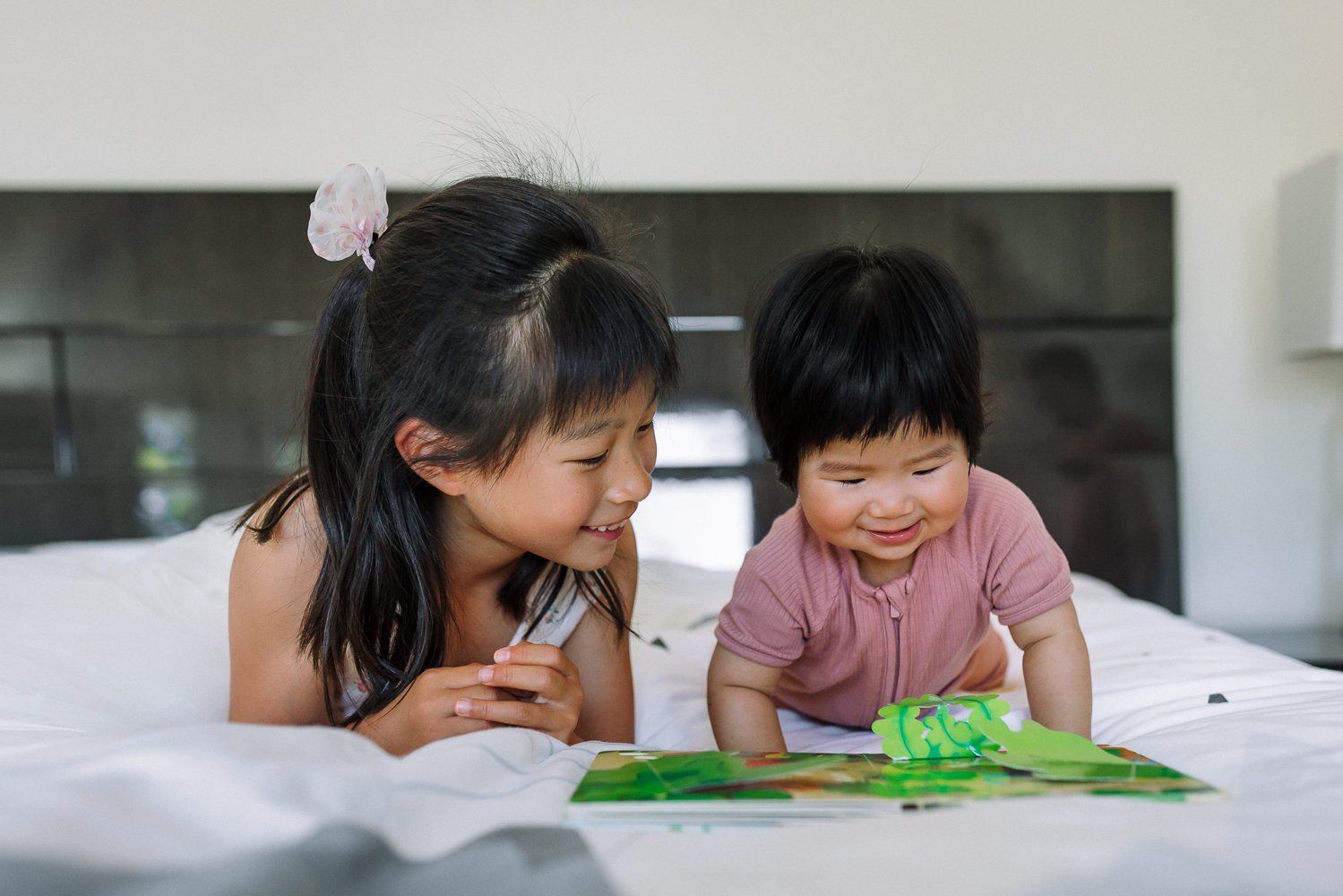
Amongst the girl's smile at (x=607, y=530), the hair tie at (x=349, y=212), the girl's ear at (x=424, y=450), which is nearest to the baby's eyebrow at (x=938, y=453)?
the girl's smile at (x=607, y=530)

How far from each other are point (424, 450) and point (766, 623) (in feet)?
1.09

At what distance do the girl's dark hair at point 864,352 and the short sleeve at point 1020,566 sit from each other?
0.11 metres

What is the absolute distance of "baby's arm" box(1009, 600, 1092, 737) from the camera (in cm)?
92

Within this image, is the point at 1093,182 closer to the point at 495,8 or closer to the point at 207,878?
the point at 495,8

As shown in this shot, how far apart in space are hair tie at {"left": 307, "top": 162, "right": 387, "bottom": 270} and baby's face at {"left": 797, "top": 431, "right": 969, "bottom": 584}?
423 mm

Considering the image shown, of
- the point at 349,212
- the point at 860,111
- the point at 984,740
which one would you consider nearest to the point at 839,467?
the point at 984,740

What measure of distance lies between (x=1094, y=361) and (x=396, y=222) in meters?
2.08

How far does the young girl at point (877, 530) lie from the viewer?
0.86 m

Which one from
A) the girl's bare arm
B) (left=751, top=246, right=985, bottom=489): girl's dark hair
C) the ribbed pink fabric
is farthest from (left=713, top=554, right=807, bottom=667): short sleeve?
the girl's bare arm

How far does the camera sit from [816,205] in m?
2.54

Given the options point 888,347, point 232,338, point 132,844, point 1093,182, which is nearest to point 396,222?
point 888,347

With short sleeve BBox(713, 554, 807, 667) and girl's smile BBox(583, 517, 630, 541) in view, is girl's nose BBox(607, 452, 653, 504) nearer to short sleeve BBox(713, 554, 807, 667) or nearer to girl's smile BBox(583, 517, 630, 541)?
girl's smile BBox(583, 517, 630, 541)

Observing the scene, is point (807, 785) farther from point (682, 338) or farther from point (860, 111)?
point (860, 111)

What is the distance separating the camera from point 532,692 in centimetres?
85
